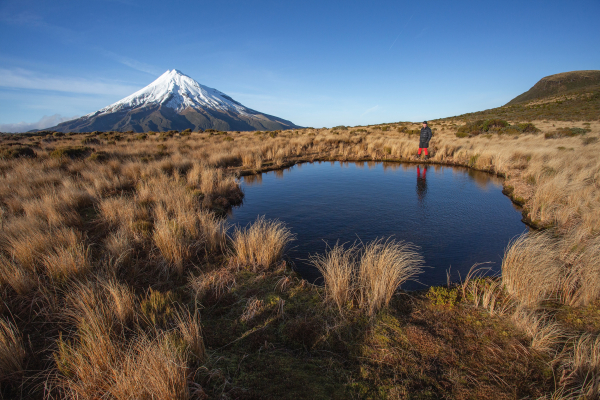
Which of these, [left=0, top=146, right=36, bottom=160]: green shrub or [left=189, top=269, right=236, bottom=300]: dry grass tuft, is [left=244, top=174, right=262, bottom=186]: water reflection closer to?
[left=189, top=269, right=236, bottom=300]: dry grass tuft

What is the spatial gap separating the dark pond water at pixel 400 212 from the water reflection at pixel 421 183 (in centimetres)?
3

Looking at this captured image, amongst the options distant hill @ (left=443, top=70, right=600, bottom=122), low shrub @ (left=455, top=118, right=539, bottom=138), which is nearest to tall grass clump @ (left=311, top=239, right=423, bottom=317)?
low shrub @ (left=455, top=118, right=539, bottom=138)

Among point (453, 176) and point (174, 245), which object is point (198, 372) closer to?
point (174, 245)

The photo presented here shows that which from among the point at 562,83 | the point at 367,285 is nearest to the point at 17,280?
the point at 367,285

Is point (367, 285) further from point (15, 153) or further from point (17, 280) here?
point (15, 153)

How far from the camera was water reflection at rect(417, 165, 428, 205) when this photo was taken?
8.85 m

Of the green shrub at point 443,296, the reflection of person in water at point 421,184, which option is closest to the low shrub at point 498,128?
the reflection of person in water at point 421,184

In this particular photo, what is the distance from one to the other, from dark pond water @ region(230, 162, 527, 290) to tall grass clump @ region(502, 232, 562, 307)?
3.23 ft

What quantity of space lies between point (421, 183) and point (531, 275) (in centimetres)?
777

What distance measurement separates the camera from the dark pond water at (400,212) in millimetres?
5246

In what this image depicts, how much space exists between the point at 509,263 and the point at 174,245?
5570 millimetres

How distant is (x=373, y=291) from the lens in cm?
352

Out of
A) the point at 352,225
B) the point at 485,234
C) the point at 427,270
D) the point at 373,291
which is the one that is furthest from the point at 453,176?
the point at 373,291

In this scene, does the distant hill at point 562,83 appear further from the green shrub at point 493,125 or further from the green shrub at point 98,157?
the green shrub at point 98,157
